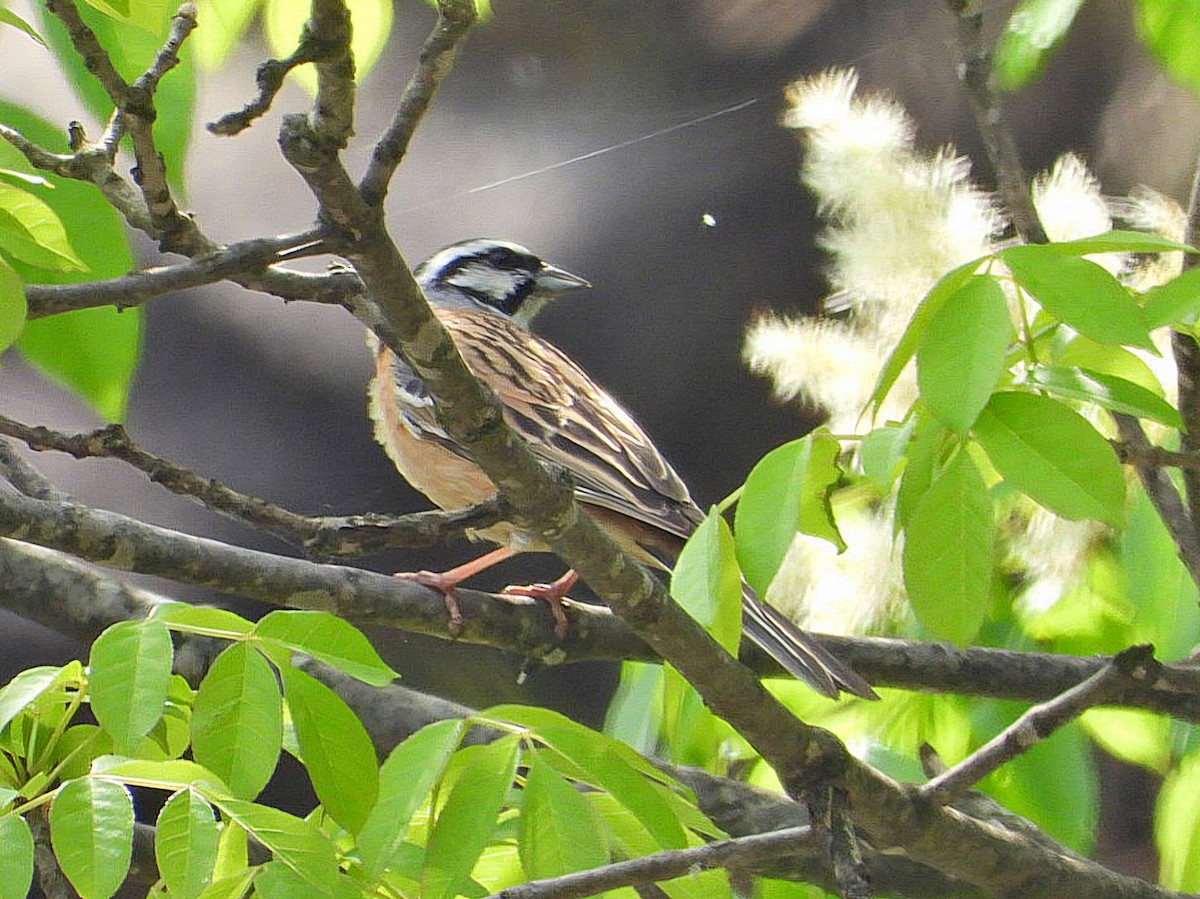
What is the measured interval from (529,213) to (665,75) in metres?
0.35

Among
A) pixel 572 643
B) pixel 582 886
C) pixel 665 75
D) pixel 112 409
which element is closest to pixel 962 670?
pixel 572 643

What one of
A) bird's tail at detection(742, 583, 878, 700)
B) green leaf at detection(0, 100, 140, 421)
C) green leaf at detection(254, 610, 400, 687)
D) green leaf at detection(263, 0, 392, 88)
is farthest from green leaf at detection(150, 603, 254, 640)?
bird's tail at detection(742, 583, 878, 700)

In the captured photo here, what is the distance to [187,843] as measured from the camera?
1.98ft

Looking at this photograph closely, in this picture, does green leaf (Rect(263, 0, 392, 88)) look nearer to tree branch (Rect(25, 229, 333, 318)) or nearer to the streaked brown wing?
tree branch (Rect(25, 229, 333, 318))

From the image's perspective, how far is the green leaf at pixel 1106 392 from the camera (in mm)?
629

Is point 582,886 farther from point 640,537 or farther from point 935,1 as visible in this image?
point 935,1

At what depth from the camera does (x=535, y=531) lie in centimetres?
71

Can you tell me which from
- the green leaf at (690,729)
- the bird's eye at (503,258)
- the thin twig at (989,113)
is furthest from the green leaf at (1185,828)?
the bird's eye at (503,258)

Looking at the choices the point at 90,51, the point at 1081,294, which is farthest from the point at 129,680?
the point at 1081,294

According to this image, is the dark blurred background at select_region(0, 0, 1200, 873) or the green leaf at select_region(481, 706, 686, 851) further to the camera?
the dark blurred background at select_region(0, 0, 1200, 873)

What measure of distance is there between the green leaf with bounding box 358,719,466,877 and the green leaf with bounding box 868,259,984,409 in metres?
0.29

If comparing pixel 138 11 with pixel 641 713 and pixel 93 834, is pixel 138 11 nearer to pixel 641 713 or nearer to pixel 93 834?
pixel 93 834

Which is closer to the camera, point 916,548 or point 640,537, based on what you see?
point 916,548

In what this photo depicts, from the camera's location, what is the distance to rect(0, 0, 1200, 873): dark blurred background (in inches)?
83.7
